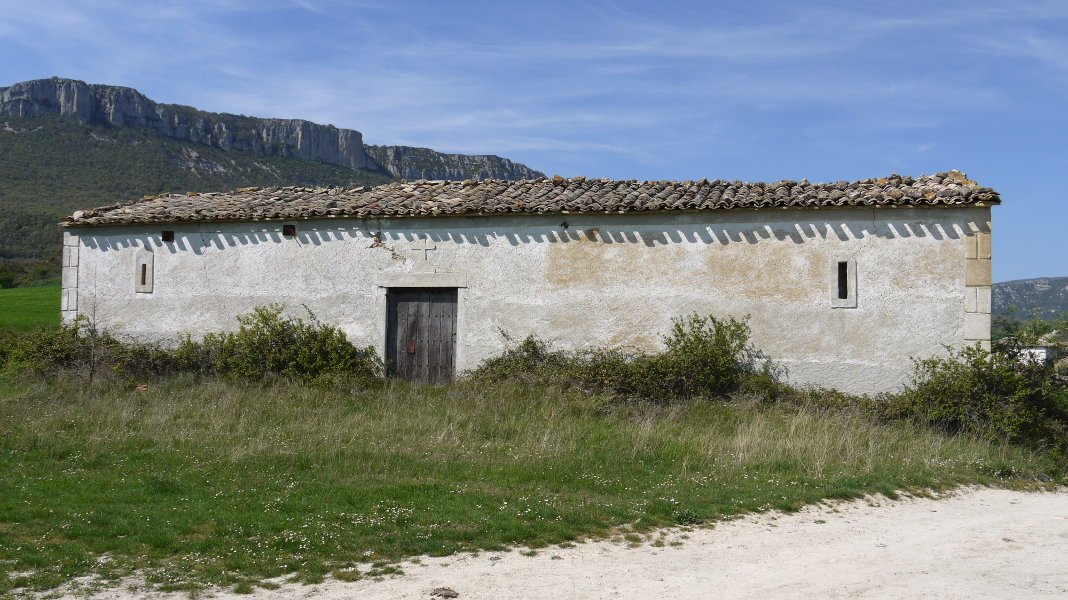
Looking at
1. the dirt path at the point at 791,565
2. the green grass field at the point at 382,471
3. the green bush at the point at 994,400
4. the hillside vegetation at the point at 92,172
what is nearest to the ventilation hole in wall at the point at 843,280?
the green bush at the point at 994,400

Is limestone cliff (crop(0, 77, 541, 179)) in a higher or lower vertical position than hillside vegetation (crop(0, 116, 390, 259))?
higher

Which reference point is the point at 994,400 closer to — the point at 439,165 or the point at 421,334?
the point at 421,334

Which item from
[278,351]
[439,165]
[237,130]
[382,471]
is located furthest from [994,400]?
[237,130]

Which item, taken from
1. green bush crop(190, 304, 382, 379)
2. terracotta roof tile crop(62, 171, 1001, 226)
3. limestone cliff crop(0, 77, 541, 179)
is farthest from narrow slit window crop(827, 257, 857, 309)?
limestone cliff crop(0, 77, 541, 179)

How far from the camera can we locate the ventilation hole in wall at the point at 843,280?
12.1 meters

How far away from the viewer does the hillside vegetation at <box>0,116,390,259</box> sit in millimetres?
43844

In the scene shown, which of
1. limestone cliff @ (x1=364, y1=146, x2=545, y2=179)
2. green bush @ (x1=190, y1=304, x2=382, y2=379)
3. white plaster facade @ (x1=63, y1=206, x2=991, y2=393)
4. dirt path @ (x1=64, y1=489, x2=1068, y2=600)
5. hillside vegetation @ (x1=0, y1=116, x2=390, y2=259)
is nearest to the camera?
dirt path @ (x1=64, y1=489, x2=1068, y2=600)

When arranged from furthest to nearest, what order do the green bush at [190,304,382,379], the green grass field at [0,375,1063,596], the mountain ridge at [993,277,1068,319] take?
the mountain ridge at [993,277,1068,319] → the green bush at [190,304,382,379] → the green grass field at [0,375,1063,596]

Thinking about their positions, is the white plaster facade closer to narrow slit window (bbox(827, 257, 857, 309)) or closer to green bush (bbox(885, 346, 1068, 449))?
narrow slit window (bbox(827, 257, 857, 309))

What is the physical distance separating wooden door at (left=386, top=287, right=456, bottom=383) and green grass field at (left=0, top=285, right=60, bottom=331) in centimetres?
1010

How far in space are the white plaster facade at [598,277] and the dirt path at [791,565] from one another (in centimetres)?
480

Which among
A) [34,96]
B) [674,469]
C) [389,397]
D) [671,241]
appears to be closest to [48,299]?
[389,397]

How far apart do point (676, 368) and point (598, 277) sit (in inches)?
74.2

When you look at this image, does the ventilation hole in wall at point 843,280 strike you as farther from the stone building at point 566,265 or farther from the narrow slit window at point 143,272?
the narrow slit window at point 143,272
